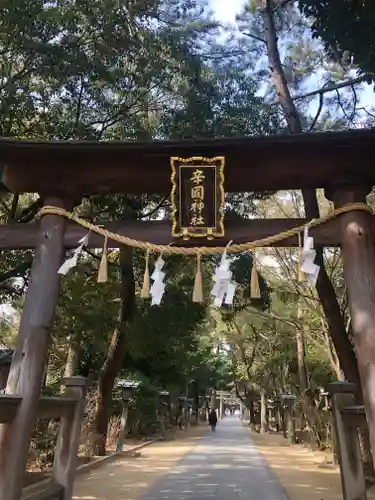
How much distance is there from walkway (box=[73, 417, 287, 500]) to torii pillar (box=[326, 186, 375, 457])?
5.21 m

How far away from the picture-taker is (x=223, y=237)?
16.3 feet

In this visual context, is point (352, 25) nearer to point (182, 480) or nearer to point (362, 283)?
point (362, 283)

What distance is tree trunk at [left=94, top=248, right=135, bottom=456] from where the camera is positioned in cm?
1214

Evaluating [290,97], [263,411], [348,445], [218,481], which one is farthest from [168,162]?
[263,411]

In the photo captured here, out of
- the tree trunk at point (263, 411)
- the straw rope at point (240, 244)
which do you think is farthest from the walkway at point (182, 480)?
the tree trunk at point (263, 411)

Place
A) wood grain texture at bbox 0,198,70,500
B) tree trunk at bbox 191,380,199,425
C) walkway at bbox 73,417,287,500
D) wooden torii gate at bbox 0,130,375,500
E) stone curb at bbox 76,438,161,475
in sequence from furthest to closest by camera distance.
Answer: tree trunk at bbox 191,380,199,425
stone curb at bbox 76,438,161,475
walkway at bbox 73,417,287,500
wooden torii gate at bbox 0,130,375,500
wood grain texture at bbox 0,198,70,500

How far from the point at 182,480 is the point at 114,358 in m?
3.71

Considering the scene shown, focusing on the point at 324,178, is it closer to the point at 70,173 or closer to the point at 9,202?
the point at 70,173

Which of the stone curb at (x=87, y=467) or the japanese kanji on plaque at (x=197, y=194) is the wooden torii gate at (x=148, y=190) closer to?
the japanese kanji on plaque at (x=197, y=194)

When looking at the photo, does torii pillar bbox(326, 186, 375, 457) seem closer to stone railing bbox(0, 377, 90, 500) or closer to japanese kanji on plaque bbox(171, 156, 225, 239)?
japanese kanji on plaque bbox(171, 156, 225, 239)

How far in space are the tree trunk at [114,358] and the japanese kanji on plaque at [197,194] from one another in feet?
22.3

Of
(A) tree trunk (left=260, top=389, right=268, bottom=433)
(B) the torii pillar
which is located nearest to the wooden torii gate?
(B) the torii pillar

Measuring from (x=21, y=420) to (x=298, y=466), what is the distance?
1175 centimetres

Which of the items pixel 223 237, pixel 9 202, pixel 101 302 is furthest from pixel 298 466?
pixel 223 237
